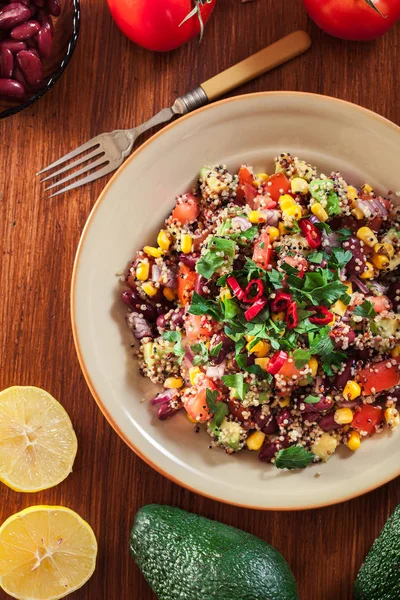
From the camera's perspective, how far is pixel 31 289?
2773 millimetres

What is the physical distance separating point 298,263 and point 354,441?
710 millimetres

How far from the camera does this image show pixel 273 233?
2.46m

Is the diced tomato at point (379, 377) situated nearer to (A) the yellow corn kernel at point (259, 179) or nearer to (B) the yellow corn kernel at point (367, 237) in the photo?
(B) the yellow corn kernel at point (367, 237)

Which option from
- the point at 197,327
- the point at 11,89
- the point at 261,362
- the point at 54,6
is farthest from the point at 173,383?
the point at 54,6

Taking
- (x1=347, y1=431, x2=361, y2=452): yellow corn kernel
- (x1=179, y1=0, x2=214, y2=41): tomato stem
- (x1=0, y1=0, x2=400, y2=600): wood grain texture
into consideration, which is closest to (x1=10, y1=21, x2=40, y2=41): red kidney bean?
(x1=0, y1=0, x2=400, y2=600): wood grain texture

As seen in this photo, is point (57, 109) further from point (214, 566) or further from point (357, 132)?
point (214, 566)

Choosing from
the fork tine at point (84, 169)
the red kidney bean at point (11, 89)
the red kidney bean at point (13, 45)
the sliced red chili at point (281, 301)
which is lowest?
the sliced red chili at point (281, 301)

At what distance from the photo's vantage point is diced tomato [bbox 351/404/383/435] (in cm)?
254

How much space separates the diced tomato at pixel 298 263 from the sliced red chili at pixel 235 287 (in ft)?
0.63

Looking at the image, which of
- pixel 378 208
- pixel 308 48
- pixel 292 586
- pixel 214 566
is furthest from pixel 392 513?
pixel 308 48

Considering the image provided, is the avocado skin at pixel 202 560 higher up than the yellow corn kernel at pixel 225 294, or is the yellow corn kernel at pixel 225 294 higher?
A: the yellow corn kernel at pixel 225 294

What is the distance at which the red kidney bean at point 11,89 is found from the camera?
8.36 feet

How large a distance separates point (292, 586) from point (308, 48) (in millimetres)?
2091

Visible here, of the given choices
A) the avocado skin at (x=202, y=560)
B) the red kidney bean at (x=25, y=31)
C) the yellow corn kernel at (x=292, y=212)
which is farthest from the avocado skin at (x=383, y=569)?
the red kidney bean at (x=25, y=31)
